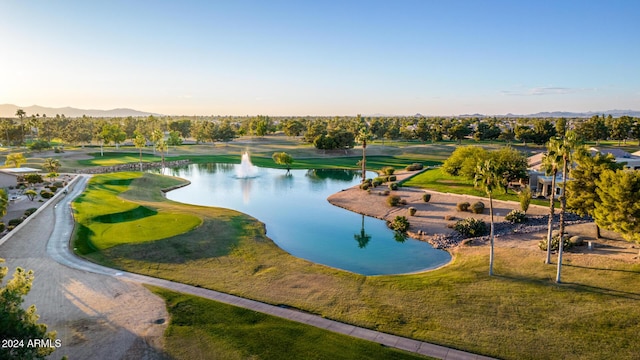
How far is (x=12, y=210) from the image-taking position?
162 feet

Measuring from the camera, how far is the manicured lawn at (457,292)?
2158 centimetres

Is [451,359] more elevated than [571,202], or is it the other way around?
[571,202]

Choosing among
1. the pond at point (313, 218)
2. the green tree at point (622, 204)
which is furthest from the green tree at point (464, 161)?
the green tree at point (622, 204)

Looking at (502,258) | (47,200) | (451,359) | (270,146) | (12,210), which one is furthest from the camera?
(270,146)

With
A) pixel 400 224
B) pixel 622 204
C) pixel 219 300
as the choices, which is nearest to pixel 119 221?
pixel 219 300

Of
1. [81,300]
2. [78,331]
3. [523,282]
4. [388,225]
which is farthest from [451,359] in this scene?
[388,225]

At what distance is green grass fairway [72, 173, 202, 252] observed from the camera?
1490 inches

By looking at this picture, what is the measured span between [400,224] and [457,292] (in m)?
20.5

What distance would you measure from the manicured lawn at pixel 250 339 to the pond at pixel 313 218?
1329 cm

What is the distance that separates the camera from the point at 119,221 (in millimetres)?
45000

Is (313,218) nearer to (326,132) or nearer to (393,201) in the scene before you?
(393,201)

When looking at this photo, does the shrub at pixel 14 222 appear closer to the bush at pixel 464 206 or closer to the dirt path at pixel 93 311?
the dirt path at pixel 93 311

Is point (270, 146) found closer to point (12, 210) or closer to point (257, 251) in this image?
point (12, 210)

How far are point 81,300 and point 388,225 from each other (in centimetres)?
3434
